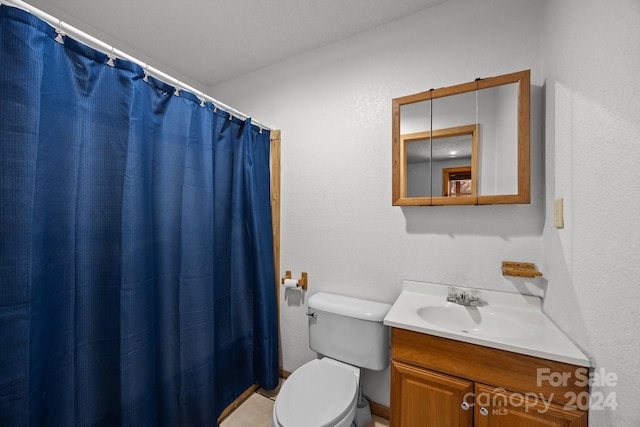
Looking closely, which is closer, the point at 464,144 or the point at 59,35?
the point at 59,35

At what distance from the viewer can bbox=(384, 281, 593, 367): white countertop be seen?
3.06 ft

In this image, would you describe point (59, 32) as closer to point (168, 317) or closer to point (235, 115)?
point (235, 115)

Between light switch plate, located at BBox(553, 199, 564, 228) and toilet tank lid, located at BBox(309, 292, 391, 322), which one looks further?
toilet tank lid, located at BBox(309, 292, 391, 322)

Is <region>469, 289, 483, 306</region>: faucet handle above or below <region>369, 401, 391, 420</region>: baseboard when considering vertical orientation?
above

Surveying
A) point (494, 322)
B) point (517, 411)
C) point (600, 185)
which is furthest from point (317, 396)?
point (600, 185)

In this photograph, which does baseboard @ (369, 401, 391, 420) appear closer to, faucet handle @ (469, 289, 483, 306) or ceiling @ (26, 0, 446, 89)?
faucet handle @ (469, 289, 483, 306)

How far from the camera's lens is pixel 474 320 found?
4.22 feet

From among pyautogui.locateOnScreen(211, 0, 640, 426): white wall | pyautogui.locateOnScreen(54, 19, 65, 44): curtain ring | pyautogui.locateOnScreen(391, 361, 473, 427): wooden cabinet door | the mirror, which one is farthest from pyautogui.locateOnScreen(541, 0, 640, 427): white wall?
pyautogui.locateOnScreen(54, 19, 65, 44): curtain ring

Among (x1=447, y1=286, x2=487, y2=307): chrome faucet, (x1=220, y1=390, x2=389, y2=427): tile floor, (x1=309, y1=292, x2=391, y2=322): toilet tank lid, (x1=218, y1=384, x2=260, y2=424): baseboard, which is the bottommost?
(x1=220, y1=390, x2=389, y2=427): tile floor

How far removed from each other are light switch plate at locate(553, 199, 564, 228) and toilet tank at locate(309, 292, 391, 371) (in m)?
0.90

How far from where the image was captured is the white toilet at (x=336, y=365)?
1.16m

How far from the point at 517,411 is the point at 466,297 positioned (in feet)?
1.67

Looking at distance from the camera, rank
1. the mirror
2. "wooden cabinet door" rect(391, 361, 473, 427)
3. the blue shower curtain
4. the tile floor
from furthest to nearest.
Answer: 1. the tile floor
2. the mirror
3. "wooden cabinet door" rect(391, 361, 473, 427)
4. the blue shower curtain

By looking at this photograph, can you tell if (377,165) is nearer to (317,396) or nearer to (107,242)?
(317,396)
